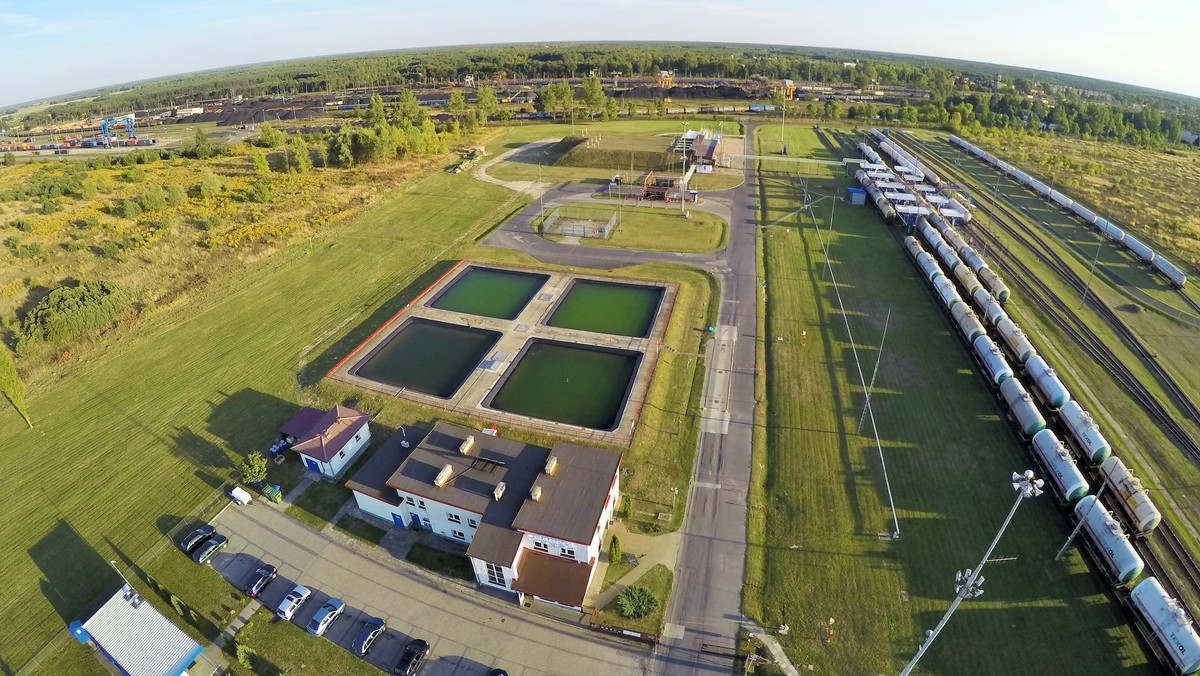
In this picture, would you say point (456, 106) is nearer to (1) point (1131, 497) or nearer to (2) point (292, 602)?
(2) point (292, 602)

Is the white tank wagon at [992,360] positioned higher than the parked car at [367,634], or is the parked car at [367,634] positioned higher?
the white tank wagon at [992,360]

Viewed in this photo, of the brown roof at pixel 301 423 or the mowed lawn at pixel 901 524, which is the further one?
the brown roof at pixel 301 423

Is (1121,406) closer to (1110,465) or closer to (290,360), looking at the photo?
(1110,465)

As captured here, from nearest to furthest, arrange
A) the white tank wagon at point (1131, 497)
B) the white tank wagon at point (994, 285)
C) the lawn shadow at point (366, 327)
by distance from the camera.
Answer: the white tank wagon at point (1131, 497), the lawn shadow at point (366, 327), the white tank wagon at point (994, 285)

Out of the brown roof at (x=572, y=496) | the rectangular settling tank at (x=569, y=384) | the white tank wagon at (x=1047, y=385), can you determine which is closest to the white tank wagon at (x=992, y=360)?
the white tank wagon at (x=1047, y=385)

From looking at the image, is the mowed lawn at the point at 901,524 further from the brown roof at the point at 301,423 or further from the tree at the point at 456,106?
the tree at the point at 456,106
